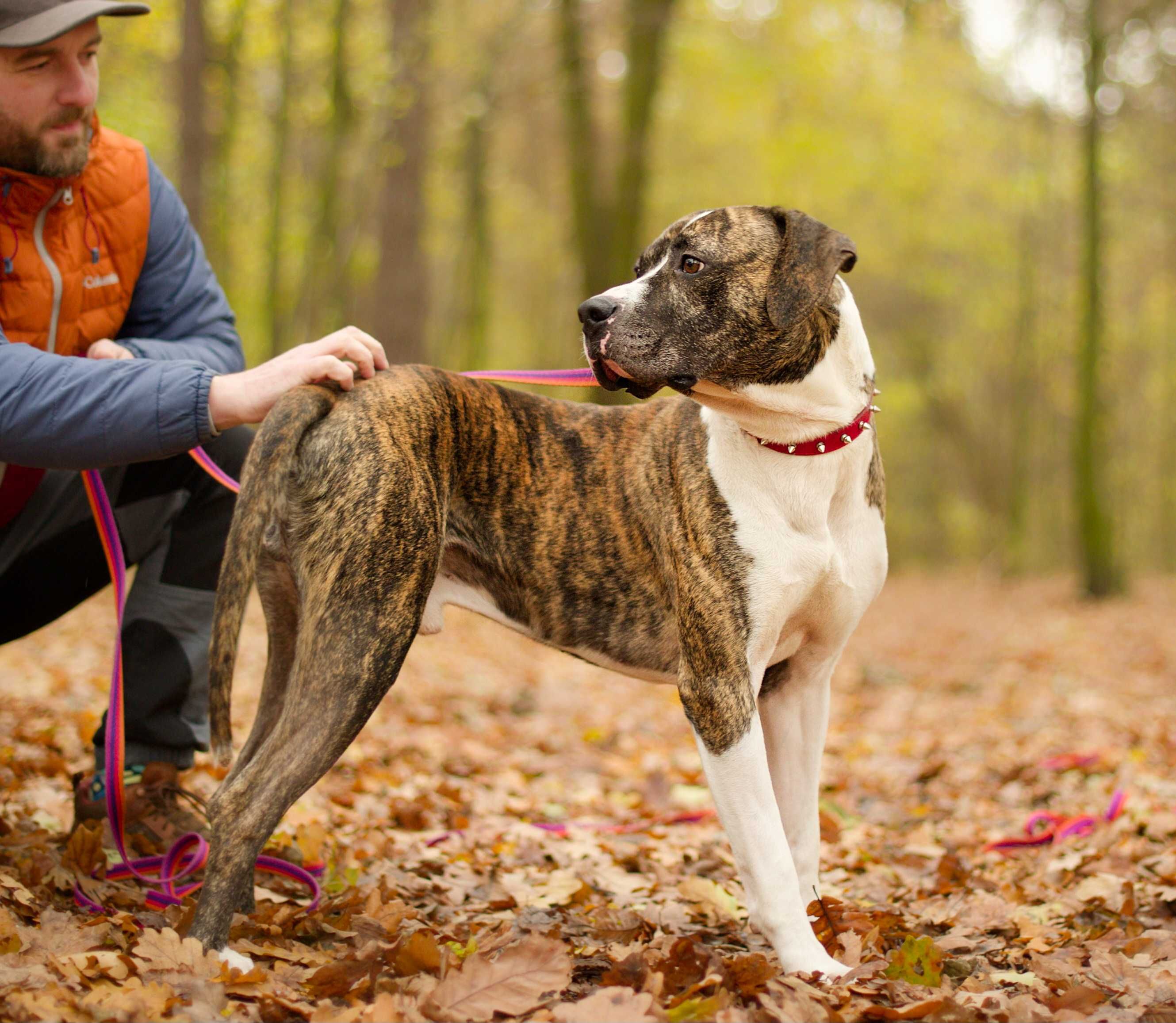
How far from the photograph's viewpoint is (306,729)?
2.82 metres

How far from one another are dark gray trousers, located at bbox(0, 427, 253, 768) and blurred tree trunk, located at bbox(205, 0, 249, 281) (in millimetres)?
8895

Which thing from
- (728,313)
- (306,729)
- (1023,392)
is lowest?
(1023,392)

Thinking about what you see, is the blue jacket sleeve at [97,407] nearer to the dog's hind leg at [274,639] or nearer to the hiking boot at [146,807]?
the dog's hind leg at [274,639]

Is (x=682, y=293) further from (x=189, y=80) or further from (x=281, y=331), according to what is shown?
(x=281, y=331)

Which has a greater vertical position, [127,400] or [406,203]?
[406,203]

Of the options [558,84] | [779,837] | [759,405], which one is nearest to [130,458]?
[759,405]

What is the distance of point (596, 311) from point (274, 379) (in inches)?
35.9

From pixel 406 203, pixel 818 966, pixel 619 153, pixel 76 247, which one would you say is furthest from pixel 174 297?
pixel 619 153

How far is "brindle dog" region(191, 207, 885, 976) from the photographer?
2.84m

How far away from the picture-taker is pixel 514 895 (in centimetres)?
377

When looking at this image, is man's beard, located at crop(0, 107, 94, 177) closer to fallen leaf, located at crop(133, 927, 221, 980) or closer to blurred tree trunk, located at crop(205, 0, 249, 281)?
fallen leaf, located at crop(133, 927, 221, 980)

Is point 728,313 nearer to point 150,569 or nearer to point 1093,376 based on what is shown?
point 150,569

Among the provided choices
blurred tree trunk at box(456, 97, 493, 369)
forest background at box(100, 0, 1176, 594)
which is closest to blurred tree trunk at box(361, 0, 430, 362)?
forest background at box(100, 0, 1176, 594)

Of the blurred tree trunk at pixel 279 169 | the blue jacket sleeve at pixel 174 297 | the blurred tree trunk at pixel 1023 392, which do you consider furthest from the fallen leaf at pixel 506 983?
the blurred tree trunk at pixel 1023 392
